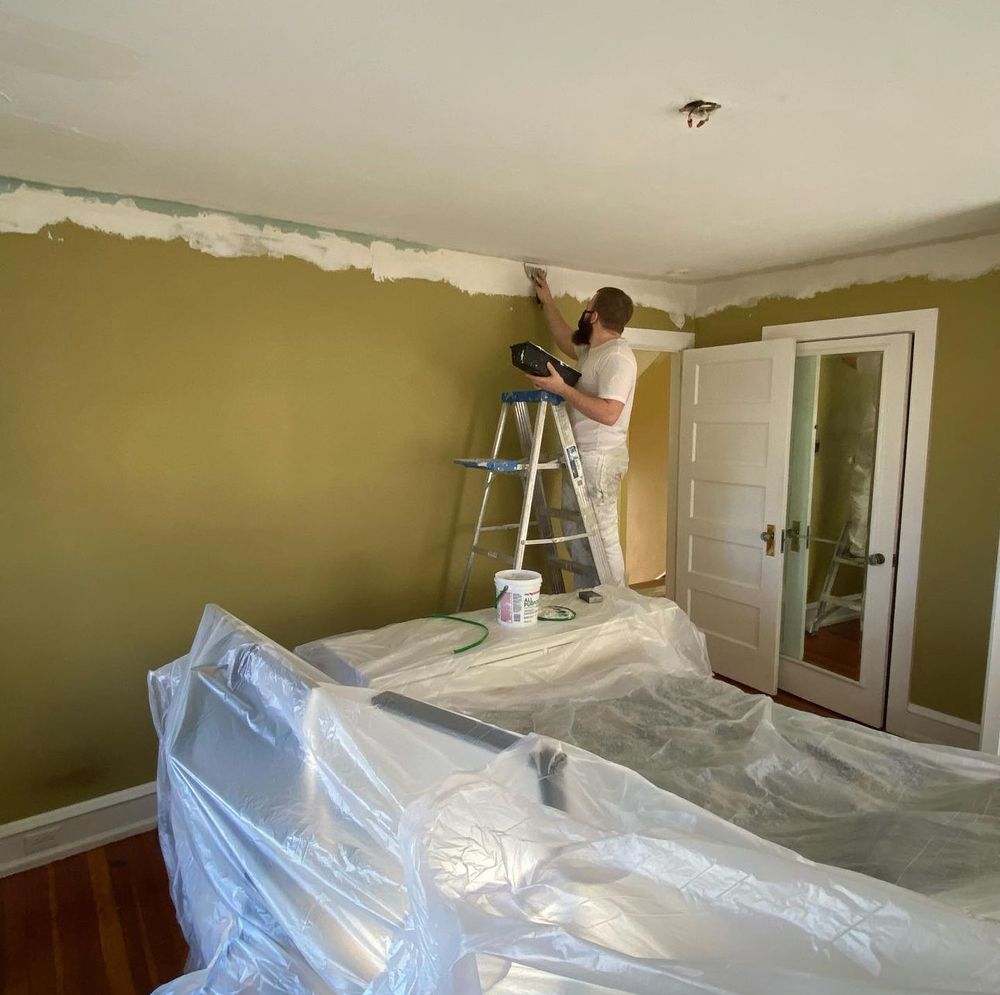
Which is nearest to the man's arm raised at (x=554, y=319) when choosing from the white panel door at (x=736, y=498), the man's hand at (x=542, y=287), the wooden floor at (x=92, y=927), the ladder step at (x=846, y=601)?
the man's hand at (x=542, y=287)

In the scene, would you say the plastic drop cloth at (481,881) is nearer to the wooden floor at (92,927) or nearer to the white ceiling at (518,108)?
the wooden floor at (92,927)

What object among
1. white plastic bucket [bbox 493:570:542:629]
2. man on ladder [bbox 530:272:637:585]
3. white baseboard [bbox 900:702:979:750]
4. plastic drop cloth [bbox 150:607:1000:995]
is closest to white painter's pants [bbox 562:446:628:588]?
man on ladder [bbox 530:272:637:585]

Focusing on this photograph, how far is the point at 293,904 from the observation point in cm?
99

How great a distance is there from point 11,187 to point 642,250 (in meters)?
2.28

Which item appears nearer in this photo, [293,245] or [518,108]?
[518,108]

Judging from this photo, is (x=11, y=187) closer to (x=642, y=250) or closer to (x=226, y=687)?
(x=226, y=687)

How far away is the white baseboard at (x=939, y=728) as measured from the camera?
9.41 feet

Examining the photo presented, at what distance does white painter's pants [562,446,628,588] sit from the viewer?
2.93 meters

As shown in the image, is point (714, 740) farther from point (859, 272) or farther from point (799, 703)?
point (859, 272)

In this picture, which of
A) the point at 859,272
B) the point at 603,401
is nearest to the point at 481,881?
the point at 603,401

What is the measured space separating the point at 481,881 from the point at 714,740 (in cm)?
103

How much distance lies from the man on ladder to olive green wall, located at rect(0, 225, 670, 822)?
556mm

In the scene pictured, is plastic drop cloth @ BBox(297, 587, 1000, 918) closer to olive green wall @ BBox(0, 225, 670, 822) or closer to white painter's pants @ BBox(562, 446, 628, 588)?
white painter's pants @ BBox(562, 446, 628, 588)

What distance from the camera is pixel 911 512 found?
118 inches
